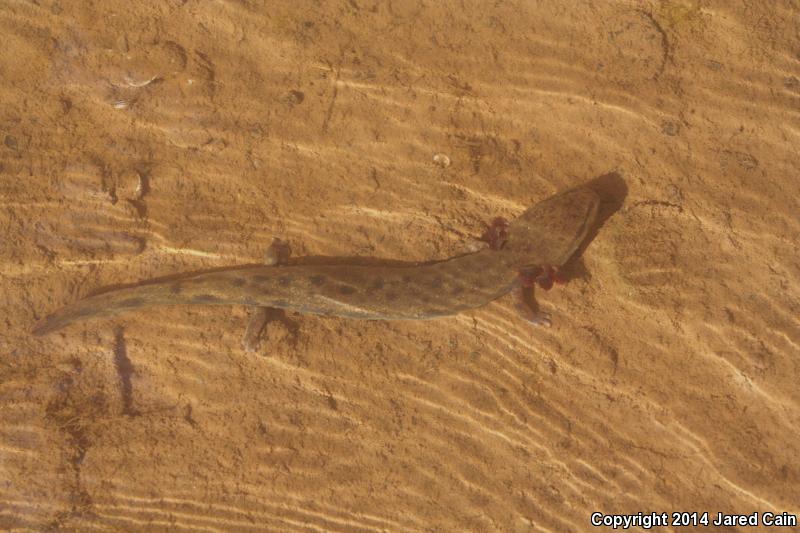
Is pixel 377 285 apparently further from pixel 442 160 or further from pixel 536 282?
pixel 536 282

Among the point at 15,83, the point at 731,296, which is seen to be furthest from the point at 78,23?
the point at 731,296

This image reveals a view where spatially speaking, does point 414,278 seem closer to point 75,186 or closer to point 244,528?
point 244,528

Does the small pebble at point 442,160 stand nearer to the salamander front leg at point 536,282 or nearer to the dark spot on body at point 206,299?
the salamander front leg at point 536,282

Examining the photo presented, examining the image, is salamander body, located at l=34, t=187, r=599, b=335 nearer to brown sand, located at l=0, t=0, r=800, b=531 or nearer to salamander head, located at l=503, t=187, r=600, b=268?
salamander head, located at l=503, t=187, r=600, b=268

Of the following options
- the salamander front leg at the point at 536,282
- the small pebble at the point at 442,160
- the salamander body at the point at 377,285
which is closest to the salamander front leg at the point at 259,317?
the salamander body at the point at 377,285

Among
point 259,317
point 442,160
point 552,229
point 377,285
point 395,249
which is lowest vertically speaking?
point 259,317

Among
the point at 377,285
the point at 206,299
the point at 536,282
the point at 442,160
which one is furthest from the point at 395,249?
the point at 206,299
